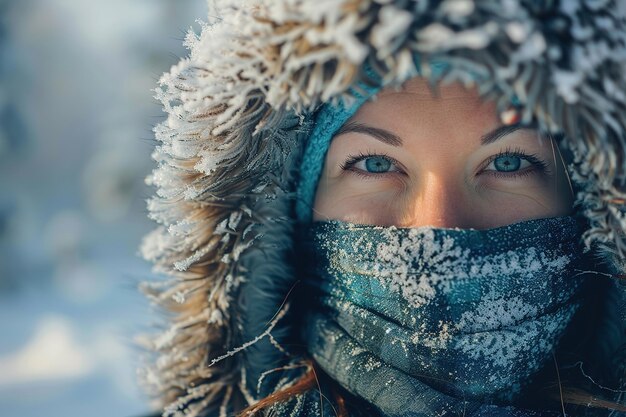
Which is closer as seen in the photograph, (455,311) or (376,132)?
(455,311)

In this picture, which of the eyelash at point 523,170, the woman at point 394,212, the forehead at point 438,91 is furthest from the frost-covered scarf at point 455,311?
the forehead at point 438,91

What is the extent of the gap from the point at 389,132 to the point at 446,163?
0.15m

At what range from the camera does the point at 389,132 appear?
134cm

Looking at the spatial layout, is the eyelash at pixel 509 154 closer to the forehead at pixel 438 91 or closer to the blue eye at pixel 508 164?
the blue eye at pixel 508 164

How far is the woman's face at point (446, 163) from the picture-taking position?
4.23ft

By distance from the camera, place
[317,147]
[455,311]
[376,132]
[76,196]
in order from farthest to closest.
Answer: [76,196], [317,147], [376,132], [455,311]

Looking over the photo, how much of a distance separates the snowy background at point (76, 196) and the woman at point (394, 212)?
12.7 inches

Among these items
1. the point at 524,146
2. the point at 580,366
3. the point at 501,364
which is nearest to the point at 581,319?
the point at 580,366

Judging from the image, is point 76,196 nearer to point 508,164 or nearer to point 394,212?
point 394,212

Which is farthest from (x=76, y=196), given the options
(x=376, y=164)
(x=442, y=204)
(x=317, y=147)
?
(x=442, y=204)

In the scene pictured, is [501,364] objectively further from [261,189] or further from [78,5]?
[78,5]

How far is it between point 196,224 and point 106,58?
17.6m

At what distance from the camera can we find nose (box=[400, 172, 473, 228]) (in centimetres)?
130

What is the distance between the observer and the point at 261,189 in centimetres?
144
